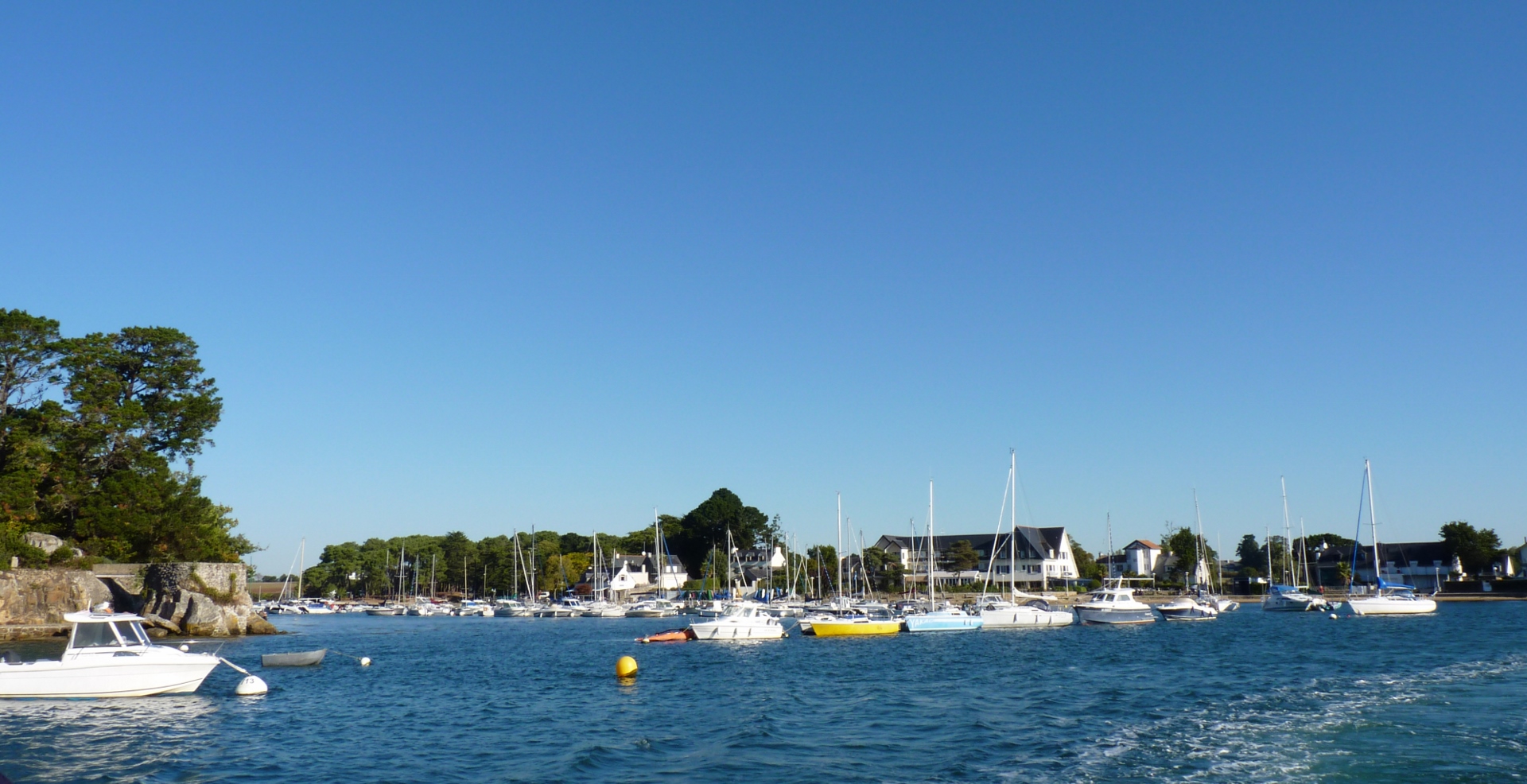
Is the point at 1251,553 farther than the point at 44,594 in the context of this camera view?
Yes

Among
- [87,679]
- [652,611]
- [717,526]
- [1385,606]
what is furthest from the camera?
[717,526]

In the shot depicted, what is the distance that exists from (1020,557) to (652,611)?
207 feet

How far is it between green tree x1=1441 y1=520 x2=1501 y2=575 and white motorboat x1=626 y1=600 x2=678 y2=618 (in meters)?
104

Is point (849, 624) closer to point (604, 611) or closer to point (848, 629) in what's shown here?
point (848, 629)

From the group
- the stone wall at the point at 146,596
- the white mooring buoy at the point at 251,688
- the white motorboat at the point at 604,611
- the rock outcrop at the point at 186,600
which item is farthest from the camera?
the white motorboat at the point at 604,611

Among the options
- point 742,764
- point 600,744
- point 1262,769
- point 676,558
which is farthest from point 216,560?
point 676,558

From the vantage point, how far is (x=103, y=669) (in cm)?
3247

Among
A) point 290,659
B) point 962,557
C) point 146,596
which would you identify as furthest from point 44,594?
point 962,557

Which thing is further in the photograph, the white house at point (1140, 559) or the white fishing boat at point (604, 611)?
the white house at point (1140, 559)

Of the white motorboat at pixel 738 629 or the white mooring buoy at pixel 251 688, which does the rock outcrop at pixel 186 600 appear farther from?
the white mooring buoy at pixel 251 688

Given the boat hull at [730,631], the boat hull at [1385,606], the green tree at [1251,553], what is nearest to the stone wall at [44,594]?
the boat hull at [730,631]

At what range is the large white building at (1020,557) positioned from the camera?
468 feet

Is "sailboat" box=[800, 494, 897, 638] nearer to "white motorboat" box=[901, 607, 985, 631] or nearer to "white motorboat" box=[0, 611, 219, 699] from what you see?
"white motorboat" box=[901, 607, 985, 631]

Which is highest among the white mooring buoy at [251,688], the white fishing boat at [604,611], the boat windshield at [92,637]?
the boat windshield at [92,637]
